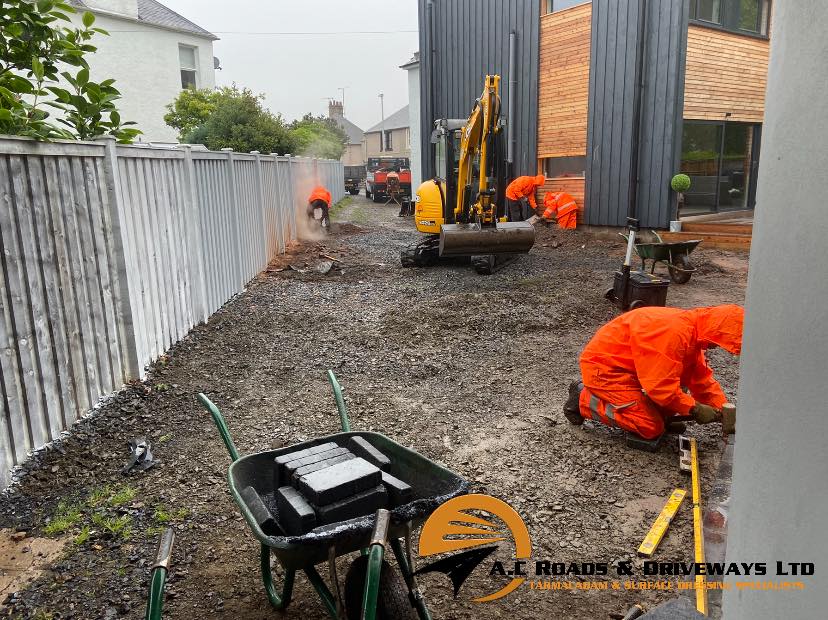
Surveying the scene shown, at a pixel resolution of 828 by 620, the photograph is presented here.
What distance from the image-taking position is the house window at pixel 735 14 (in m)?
12.9

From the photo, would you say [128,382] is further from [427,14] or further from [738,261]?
[427,14]

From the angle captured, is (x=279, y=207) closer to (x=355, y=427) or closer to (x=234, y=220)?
(x=234, y=220)

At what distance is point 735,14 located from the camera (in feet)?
45.3

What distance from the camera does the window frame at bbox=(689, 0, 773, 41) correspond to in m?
12.8

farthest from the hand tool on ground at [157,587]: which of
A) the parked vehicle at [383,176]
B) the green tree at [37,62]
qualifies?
the parked vehicle at [383,176]

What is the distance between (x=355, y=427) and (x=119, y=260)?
2.48 meters

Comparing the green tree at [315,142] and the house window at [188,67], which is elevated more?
the house window at [188,67]

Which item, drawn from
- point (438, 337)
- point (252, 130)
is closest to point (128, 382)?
point (438, 337)

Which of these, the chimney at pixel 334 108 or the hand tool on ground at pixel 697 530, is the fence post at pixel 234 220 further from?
the chimney at pixel 334 108

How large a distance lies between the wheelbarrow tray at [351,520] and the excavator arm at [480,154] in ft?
27.7

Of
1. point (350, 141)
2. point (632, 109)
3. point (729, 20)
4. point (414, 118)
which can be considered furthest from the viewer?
point (350, 141)

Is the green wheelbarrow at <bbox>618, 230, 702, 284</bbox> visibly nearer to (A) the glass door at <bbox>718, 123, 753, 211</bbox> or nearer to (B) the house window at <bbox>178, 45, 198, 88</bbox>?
(A) the glass door at <bbox>718, 123, 753, 211</bbox>

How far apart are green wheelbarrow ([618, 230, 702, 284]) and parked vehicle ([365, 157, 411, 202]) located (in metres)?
21.6

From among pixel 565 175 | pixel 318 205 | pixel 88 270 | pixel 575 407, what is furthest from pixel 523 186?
pixel 88 270
